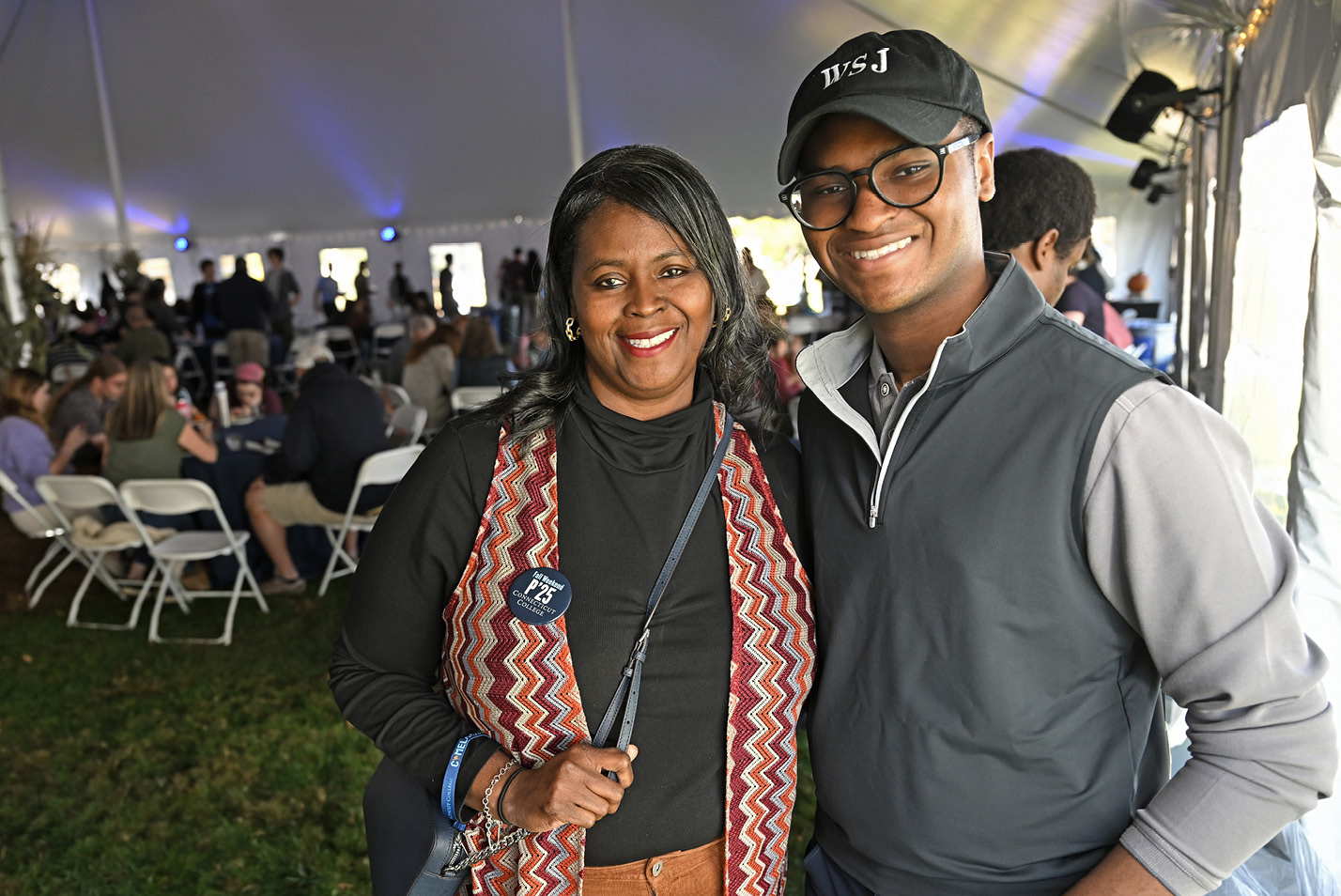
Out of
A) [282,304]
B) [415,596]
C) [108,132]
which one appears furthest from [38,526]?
[108,132]

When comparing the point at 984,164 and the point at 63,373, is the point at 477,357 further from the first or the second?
the point at 984,164

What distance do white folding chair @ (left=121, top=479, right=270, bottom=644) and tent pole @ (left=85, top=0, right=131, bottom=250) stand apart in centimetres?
1624

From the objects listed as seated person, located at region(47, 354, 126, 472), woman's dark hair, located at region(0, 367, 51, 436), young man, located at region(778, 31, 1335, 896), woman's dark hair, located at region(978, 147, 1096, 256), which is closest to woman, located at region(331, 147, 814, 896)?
young man, located at region(778, 31, 1335, 896)

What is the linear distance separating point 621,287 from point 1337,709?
5.99ft

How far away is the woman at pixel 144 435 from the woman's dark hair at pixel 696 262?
14.2 ft

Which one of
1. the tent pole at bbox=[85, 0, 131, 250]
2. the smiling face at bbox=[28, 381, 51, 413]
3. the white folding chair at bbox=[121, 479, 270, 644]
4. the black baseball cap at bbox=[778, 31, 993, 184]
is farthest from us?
the tent pole at bbox=[85, 0, 131, 250]

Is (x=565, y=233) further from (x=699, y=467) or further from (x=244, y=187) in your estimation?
(x=244, y=187)

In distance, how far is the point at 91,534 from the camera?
16.6 feet

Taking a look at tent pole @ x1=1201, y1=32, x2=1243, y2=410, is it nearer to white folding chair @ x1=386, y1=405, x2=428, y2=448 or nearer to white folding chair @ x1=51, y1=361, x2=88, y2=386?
white folding chair @ x1=386, y1=405, x2=428, y2=448

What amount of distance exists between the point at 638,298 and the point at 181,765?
10.6ft

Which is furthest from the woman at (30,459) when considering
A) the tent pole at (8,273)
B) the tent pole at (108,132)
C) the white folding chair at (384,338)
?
the tent pole at (108,132)

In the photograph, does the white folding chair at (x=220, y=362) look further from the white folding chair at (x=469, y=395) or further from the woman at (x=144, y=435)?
the woman at (x=144, y=435)

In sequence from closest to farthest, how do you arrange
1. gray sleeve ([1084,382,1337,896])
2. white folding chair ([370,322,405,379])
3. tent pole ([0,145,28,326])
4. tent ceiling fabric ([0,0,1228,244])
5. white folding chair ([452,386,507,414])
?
1. gray sleeve ([1084,382,1337,896])
2. white folding chair ([452,386,507,414])
3. tent pole ([0,145,28,326])
4. white folding chair ([370,322,405,379])
5. tent ceiling fabric ([0,0,1228,244])

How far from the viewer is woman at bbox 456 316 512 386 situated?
7844 millimetres
